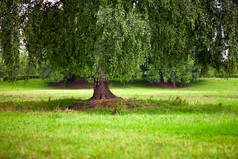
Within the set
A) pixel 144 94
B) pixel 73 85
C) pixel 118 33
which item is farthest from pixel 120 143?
pixel 73 85

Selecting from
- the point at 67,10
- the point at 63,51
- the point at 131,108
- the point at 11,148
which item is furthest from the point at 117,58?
the point at 11,148

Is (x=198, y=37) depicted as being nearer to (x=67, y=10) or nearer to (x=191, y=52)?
(x=191, y=52)

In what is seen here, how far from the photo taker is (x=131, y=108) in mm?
11227

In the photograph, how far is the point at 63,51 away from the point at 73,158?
962cm

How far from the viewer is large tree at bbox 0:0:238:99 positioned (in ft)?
31.4

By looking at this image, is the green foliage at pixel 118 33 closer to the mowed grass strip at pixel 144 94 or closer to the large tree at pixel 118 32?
the large tree at pixel 118 32

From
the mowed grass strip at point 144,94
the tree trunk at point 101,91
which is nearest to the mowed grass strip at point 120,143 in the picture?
the mowed grass strip at point 144,94

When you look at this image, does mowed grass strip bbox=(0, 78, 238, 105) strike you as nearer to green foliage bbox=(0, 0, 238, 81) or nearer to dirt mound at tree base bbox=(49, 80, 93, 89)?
green foliage bbox=(0, 0, 238, 81)

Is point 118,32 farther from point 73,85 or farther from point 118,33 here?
point 73,85

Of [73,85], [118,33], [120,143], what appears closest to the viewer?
[120,143]

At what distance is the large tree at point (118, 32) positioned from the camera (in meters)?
9.58

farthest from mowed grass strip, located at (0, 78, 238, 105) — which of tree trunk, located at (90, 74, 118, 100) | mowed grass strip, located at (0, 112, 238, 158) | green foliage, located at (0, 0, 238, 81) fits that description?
mowed grass strip, located at (0, 112, 238, 158)

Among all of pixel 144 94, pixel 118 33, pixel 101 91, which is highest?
pixel 118 33

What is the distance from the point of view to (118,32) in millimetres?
9227
